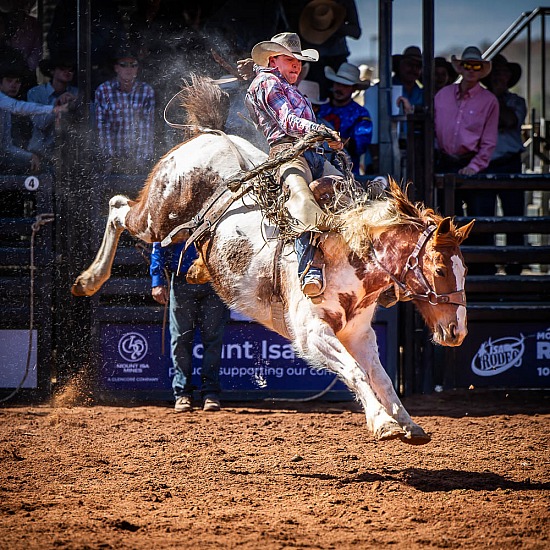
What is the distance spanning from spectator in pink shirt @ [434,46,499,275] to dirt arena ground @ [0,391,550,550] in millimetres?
1952

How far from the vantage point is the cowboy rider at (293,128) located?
16.5 feet

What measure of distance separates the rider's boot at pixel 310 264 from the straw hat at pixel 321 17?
174 inches

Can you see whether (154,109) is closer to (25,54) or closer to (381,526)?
(25,54)

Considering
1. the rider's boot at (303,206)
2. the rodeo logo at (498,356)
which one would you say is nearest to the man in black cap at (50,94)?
the rider's boot at (303,206)

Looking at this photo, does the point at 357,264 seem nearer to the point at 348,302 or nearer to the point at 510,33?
the point at 348,302

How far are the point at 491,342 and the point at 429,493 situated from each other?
3.51m

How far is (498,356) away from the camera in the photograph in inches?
309

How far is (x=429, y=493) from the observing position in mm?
4543

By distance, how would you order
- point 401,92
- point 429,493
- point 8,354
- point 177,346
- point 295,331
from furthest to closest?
point 401,92 → point 8,354 → point 177,346 → point 295,331 → point 429,493

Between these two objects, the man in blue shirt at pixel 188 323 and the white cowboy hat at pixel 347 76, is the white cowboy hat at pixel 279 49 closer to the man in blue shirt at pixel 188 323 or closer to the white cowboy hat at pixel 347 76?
the man in blue shirt at pixel 188 323

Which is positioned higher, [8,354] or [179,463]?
[8,354]

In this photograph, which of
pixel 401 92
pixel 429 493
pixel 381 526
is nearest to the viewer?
pixel 381 526

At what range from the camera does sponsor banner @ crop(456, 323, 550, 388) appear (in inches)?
308

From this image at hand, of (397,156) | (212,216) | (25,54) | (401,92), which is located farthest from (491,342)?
(25,54)
